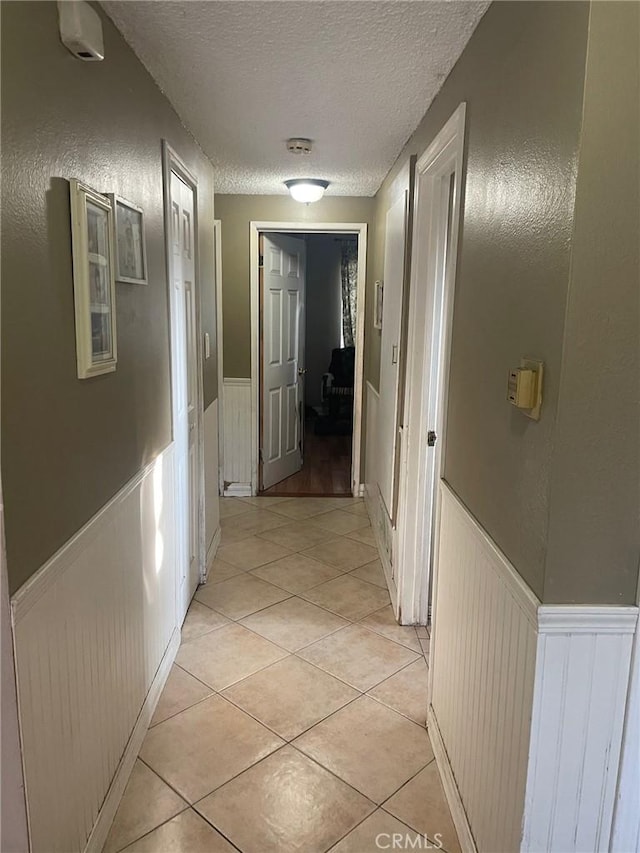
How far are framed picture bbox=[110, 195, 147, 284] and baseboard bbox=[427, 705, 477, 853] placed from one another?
5.93 ft

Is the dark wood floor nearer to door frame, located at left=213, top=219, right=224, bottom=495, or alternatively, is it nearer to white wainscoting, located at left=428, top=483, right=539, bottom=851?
door frame, located at left=213, top=219, right=224, bottom=495

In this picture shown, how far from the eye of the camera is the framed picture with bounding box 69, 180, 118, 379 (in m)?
1.48

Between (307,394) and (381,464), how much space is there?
4.08 m

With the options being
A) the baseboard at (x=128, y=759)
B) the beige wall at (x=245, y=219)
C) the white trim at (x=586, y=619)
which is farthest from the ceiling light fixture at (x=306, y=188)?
the white trim at (x=586, y=619)

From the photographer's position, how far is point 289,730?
87.8 inches

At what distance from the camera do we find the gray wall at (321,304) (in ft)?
24.7

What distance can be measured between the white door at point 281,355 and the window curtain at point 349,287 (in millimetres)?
1960

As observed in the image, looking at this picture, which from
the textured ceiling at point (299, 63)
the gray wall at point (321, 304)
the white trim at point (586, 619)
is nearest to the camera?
the white trim at point (586, 619)

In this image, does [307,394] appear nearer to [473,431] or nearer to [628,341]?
[473,431]

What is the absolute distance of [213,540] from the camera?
12.3 feet

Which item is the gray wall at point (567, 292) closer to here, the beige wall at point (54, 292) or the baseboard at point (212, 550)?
the beige wall at point (54, 292)

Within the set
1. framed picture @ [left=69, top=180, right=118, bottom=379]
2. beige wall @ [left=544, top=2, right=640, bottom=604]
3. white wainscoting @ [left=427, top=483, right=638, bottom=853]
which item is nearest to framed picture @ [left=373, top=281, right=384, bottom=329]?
framed picture @ [left=69, top=180, right=118, bottom=379]

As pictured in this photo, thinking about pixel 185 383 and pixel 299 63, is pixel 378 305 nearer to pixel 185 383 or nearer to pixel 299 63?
pixel 185 383

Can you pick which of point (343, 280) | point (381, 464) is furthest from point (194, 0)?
point (343, 280)
